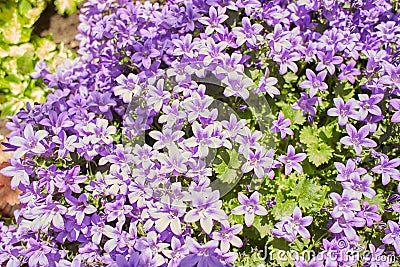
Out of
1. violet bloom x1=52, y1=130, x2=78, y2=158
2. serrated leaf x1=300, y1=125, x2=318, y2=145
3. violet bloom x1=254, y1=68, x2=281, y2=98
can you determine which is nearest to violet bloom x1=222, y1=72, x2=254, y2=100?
violet bloom x1=254, y1=68, x2=281, y2=98

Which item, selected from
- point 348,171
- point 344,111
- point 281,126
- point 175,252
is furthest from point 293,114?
point 175,252

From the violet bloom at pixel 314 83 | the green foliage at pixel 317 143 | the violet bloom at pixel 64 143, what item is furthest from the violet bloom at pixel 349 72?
the violet bloom at pixel 64 143

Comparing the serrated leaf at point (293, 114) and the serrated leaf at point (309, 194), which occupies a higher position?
the serrated leaf at point (293, 114)

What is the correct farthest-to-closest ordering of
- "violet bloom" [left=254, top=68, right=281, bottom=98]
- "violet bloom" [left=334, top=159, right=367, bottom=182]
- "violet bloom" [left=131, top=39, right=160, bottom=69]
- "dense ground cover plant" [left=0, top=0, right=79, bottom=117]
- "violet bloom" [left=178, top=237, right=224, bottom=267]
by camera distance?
1. "dense ground cover plant" [left=0, top=0, right=79, bottom=117]
2. "violet bloom" [left=131, top=39, right=160, bottom=69]
3. "violet bloom" [left=254, top=68, right=281, bottom=98]
4. "violet bloom" [left=334, top=159, right=367, bottom=182]
5. "violet bloom" [left=178, top=237, right=224, bottom=267]

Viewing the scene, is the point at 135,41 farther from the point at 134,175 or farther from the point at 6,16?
the point at 6,16

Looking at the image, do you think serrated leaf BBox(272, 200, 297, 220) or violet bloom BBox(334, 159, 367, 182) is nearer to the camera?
violet bloom BBox(334, 159, 367, 182)

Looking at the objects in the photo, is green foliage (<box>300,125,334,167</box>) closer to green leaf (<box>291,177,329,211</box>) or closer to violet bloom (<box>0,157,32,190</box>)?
green leaf (<box>291,177,329,211</box>)

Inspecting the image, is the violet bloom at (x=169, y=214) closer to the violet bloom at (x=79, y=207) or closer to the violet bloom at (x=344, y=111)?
the violet bloom at (x=79, y=207)
